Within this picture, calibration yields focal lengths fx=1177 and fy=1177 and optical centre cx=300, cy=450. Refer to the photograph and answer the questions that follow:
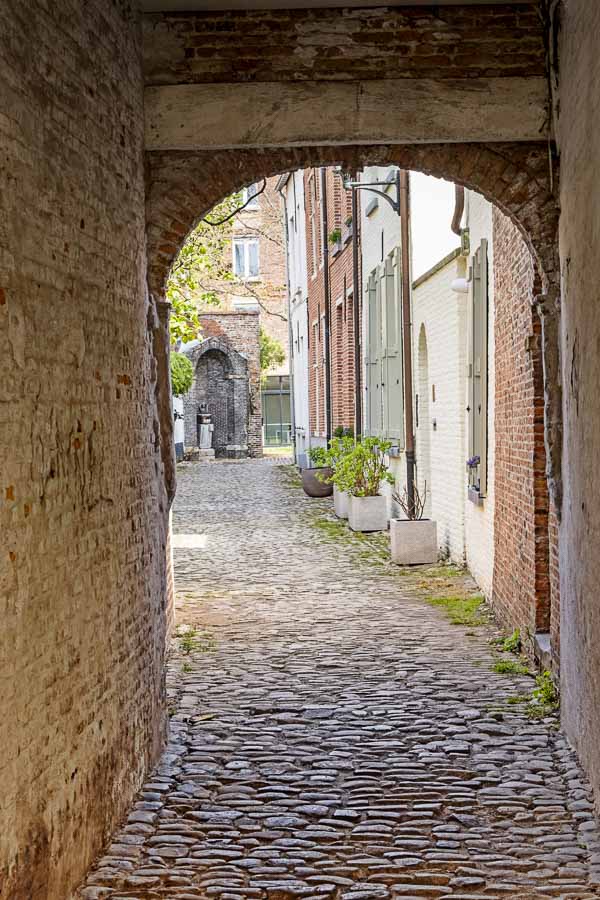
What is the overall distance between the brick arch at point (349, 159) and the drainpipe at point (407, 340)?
6.68m

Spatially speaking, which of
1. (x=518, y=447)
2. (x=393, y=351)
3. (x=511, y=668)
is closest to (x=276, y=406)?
(x=393, y=351)

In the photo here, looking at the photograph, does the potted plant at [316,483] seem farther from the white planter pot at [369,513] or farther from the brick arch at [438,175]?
the brick arch at [438,175]

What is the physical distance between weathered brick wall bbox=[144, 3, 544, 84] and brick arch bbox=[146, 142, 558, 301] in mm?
444

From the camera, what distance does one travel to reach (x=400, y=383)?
1543cm

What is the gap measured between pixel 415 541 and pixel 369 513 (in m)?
3.42

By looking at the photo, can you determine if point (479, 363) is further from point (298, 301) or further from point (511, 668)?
point (298, 301)

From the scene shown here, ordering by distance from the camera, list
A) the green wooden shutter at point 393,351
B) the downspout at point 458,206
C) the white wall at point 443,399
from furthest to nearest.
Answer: the green wooden shutter at point 393,351
the white wall at point 443,399
the downspout at point 458,206

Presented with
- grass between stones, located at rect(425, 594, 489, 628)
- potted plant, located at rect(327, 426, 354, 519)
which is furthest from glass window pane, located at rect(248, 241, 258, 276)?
grass between stones, located at rect(425, 594, 489, 628)

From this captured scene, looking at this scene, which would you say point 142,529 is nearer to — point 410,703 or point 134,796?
point 134,796

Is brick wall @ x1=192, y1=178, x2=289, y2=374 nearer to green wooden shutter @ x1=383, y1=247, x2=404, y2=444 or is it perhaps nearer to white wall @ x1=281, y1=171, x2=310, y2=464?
white wall @ x1=281, y1=171, x2=310, y2=464

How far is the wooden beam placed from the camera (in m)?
6.92

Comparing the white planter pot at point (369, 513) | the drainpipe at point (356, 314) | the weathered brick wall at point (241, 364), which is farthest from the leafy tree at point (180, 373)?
the white planter pot at point (369, 513)

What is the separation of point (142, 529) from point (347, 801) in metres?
1.80

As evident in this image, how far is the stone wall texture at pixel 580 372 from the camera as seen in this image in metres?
5.60
